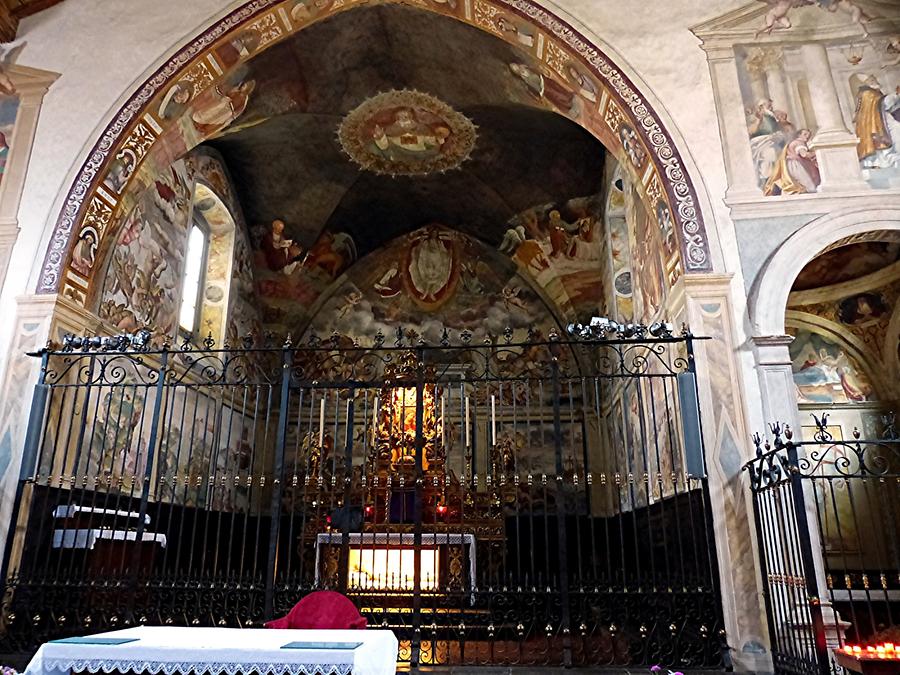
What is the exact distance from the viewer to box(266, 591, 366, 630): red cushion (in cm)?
512

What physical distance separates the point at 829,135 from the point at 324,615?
699cm

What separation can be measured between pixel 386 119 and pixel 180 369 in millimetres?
5429

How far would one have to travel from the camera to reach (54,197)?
849 centimetres

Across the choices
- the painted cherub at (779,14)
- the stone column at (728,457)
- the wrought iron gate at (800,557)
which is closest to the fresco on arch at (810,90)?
the painted cherub at (779,14)

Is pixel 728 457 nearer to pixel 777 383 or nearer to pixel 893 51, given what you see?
pixel 777 383

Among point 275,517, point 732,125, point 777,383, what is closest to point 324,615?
point 275,517

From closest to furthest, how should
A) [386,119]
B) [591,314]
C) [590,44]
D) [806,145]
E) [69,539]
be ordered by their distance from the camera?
[69,539]
[806,145]
[590,44]
[386,119]
[591,314]

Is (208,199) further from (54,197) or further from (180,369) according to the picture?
(54,197)

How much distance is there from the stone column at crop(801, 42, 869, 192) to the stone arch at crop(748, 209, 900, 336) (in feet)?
1.18

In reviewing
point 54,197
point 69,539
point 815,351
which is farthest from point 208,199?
point 815,351

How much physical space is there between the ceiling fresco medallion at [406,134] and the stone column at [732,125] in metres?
4.84

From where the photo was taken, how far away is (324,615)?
204 inches

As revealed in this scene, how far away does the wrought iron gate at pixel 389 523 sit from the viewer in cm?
638

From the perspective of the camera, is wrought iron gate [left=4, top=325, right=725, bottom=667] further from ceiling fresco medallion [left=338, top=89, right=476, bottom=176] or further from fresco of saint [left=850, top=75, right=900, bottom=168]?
ceiling fresco medallion [left=338, top=89, right=476, bottom=176]
